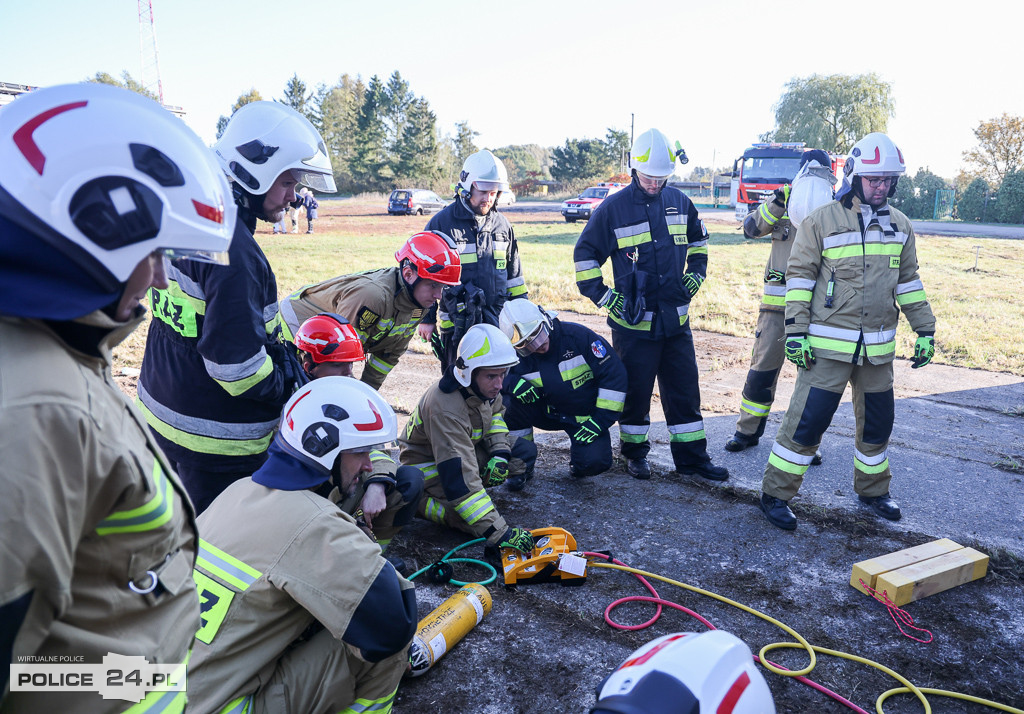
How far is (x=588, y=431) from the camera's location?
497cm

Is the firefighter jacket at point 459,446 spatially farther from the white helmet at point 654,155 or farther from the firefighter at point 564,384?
the white helmet at point 654,155

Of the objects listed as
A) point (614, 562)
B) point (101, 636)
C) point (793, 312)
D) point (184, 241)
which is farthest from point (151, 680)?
point (793, 312)

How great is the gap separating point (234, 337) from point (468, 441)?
168cm

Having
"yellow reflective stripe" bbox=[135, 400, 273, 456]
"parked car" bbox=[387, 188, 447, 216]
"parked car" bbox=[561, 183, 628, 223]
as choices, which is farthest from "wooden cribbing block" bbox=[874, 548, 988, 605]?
"parked car" bbox=[387, 188, 447, 216]

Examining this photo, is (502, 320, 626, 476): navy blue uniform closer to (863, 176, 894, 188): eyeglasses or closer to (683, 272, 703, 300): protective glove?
(683, 272, 703, 300): protective glove

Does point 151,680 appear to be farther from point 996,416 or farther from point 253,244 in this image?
point 996,416

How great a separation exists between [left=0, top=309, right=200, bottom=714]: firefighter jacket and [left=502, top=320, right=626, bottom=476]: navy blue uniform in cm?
377

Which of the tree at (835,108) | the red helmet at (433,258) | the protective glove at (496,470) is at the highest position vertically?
Result: the tree at (835,108)

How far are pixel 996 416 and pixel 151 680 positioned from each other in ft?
24.6

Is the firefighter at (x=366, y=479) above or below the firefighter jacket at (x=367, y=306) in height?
below

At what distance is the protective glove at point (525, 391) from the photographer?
511 cm

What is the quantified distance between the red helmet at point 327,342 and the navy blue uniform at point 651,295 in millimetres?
2046

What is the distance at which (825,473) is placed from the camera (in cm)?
533

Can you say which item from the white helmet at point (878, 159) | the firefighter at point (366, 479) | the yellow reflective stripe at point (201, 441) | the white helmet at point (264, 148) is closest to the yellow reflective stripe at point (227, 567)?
the yellow reflective stripe at point (201, 441)
